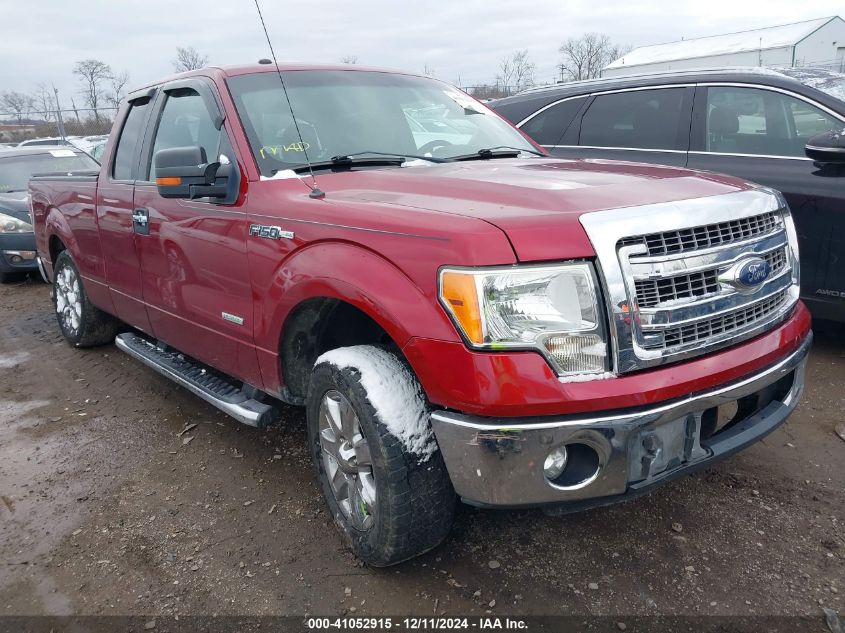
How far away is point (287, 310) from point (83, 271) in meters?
2.77

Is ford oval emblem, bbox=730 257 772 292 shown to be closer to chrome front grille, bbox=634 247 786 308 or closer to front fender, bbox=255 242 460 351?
Result: chrome front grille, bbox=634 247 786 308

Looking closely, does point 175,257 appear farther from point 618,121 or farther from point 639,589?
point 618,121

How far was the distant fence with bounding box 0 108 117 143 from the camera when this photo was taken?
21.9 m

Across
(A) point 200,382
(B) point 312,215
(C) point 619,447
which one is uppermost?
(B) point 312,215

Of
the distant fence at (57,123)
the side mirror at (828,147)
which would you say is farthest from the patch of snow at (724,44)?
the side mirror at (828,147)

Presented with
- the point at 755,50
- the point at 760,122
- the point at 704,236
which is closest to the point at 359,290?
the point at 704,236

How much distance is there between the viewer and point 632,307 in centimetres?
193

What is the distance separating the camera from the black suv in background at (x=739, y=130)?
3961mm

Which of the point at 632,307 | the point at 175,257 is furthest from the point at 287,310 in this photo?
→ the point at 632,307

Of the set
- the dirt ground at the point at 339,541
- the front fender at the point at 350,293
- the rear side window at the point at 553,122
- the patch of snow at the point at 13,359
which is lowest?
the patch of snow at the point at 13,359

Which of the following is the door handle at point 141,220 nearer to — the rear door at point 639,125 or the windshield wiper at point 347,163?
the windshield wiper at point 347,163

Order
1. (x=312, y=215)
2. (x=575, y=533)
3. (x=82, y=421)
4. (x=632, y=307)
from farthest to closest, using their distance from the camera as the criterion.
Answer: (x=82, y=421), (x=575, y=533), (x=312, y=215), (x=632, y=307)

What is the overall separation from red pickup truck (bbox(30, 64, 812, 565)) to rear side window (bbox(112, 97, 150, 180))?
27.6 inches

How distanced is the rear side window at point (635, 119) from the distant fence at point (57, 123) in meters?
20.3
